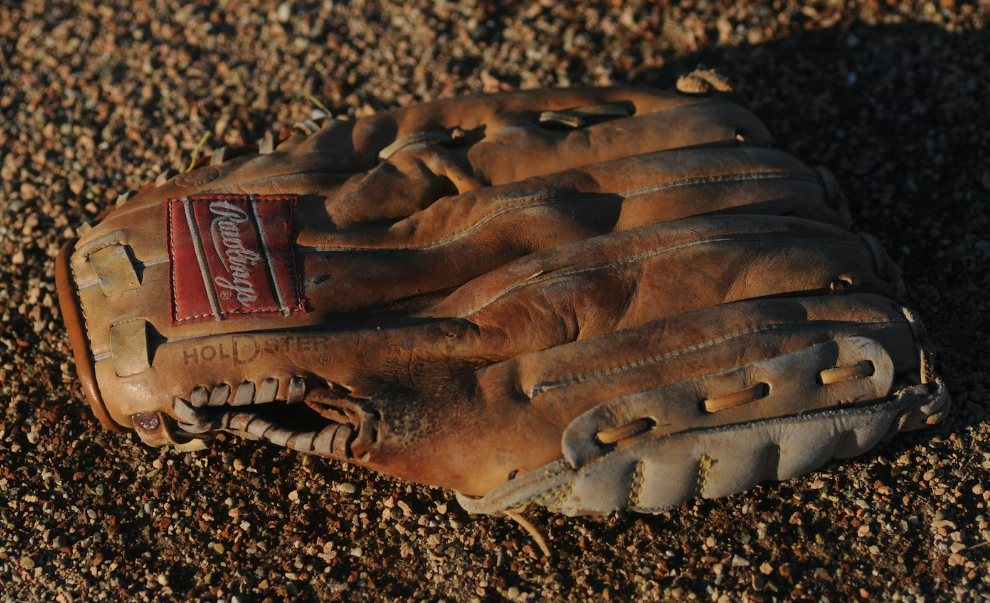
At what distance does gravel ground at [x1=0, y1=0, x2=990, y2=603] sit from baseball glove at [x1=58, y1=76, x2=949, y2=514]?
331 millimetres

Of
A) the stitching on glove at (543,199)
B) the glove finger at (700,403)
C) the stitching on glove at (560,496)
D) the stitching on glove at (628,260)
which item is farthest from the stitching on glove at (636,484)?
the stitching on glove at (543,199)

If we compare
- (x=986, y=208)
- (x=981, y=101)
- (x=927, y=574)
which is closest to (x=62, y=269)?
(x=927, y=574)

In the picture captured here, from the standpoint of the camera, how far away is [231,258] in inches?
124

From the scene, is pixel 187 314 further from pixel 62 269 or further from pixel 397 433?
pixel 397 433

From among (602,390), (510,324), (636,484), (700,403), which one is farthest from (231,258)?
(700,403)

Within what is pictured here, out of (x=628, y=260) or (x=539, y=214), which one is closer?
(x=628, y=260)

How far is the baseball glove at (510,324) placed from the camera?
116 inches

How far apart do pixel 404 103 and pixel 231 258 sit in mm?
1831

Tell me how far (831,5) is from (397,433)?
3.68 m

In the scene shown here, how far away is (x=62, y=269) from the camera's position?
333cm

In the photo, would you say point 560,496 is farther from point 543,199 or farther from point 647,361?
point 543,199

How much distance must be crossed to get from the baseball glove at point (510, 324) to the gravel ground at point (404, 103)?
1.09 feet

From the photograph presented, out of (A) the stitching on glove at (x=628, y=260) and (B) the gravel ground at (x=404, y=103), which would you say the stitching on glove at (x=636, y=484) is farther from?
(A) the stitching on glove at (x=628, y=260)

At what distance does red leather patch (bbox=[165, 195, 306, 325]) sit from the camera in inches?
121
